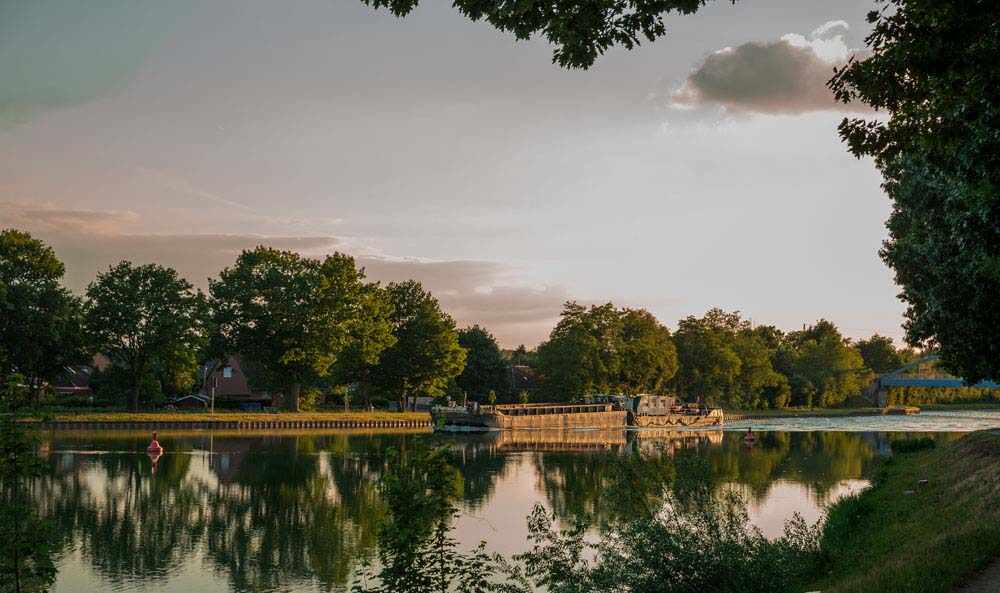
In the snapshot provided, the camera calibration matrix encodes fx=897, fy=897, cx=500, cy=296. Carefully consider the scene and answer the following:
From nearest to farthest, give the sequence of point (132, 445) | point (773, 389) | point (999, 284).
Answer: point (999, 284) → point (132, 445) → point (773, 389)

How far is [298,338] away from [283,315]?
2.61 m

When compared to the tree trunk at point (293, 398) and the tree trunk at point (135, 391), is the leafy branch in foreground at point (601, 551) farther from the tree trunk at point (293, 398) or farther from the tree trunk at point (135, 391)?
the tree trunk at point (293, 398)

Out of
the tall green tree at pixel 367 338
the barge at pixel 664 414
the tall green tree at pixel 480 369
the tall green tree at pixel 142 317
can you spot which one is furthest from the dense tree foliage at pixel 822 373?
Answer: the tall green tree at pixel 142 317

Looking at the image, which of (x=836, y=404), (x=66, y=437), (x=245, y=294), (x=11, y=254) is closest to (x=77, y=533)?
(x=66, y=437)

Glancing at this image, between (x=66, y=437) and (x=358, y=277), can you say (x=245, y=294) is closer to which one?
(x=358, y=277)

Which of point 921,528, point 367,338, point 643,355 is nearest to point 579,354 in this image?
point 643,355

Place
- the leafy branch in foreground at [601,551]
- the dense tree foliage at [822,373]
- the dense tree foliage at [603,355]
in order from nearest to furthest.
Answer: the leafy branch in foreground at [601,551] → the dense tree foliage at [603,355] → the dense tree foliage at [822,373]

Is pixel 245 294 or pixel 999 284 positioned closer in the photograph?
pixel 999 284

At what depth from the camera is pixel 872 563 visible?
1836 centimetres

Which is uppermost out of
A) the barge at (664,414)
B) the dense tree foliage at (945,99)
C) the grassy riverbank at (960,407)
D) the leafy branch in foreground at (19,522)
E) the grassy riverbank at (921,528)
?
the dense tree foliage at (945,99)

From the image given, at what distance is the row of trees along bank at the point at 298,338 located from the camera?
71250 millimetres

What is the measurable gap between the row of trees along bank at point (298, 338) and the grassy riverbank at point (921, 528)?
4832 centimetres

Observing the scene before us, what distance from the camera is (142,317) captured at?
75062mm

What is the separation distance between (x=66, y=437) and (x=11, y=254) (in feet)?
62.1
